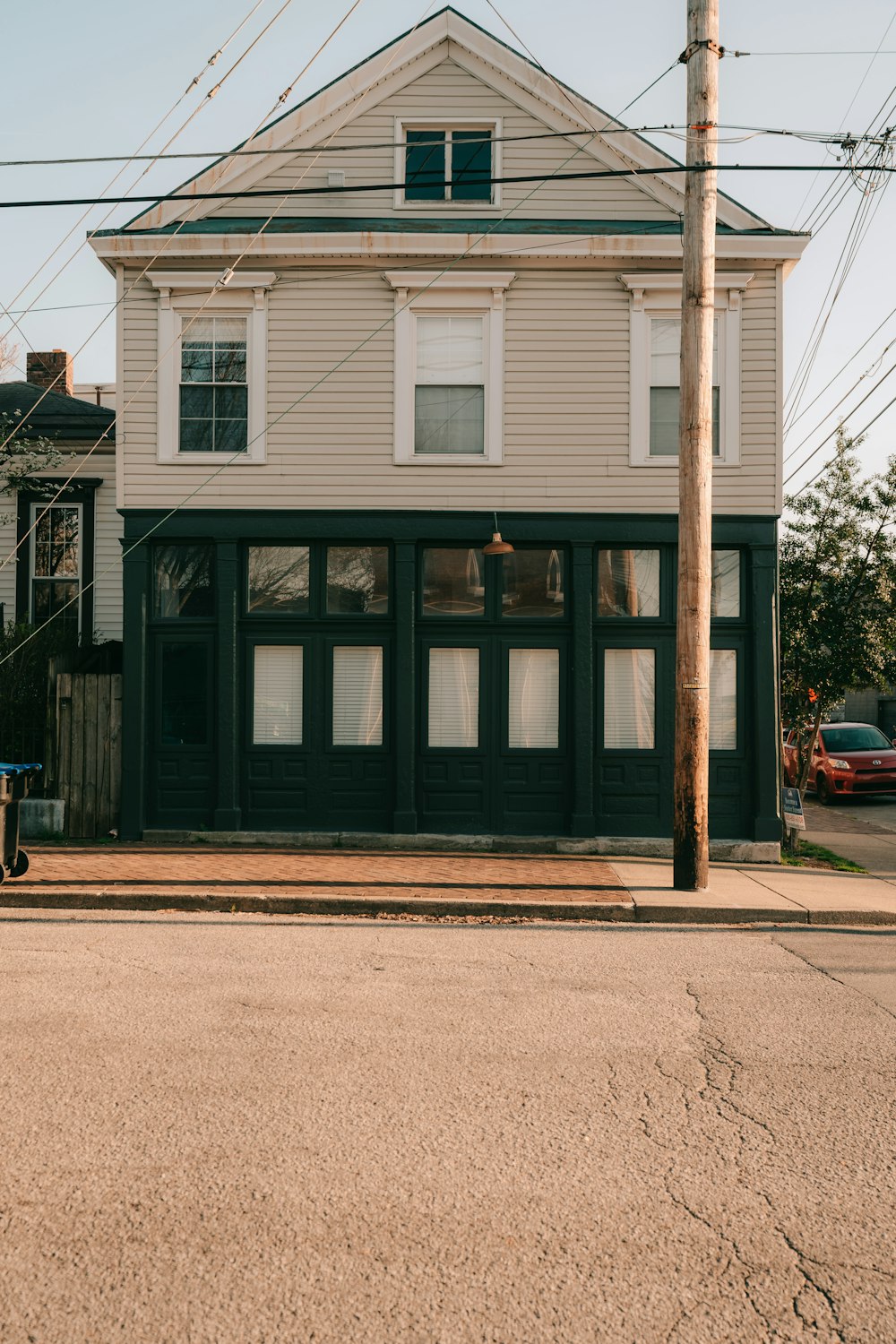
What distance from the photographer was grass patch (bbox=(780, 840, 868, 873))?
1359 centimetres

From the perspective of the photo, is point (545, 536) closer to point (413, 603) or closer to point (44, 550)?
point (413, 603)

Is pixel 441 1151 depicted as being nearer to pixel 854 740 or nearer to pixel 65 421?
pixel 65 421

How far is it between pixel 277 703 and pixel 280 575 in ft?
5.06

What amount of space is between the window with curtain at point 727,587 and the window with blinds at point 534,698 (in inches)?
79.0

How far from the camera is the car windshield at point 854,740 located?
23.9 meters

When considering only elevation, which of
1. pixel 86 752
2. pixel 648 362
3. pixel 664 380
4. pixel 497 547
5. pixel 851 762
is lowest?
pixel 851 762

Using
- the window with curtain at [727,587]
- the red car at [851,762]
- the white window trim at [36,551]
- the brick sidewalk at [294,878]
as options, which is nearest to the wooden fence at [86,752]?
the brick sidewalk at [294,878]

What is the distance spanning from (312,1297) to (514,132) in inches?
532

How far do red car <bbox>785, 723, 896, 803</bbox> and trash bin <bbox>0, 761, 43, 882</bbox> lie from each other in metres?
15.9

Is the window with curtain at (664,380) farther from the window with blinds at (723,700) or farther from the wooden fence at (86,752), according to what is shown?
the wooden fence at (86,752)

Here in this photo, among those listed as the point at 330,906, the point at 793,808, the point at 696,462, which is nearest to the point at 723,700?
the point at 793,808

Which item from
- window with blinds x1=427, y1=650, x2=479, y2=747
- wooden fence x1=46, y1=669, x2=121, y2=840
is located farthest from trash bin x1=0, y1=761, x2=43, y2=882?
window with blinds x1=427, y1=650, x2=479, y2=747

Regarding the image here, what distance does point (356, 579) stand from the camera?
1391 cm

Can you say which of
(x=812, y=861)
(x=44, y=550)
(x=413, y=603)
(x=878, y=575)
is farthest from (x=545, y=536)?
(x=44, y=550)
